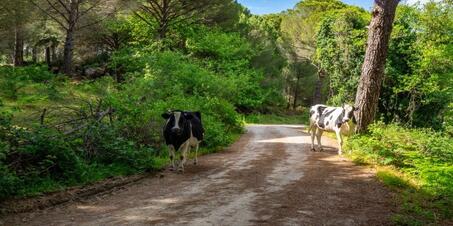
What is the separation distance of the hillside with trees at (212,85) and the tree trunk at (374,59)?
37mm

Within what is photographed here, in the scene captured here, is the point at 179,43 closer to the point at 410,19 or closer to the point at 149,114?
the point at 410,19

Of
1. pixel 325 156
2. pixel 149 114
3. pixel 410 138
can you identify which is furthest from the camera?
pixel 325 156

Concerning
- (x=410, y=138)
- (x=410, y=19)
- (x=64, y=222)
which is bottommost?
(x=64, y=222)

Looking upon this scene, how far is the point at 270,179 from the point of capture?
1073cm

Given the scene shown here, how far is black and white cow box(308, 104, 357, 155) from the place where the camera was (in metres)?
15.6

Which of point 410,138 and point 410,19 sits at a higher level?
point 410,19

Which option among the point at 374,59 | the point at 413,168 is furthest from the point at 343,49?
the point at 413,168

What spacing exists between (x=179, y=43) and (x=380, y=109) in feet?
82.0

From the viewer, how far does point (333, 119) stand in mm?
16250

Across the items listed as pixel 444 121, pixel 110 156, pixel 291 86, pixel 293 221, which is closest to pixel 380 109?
pixel 444 121

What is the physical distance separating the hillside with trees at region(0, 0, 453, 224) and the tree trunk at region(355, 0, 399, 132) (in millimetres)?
37

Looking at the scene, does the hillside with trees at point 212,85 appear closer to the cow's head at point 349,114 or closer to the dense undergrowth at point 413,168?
the dense undergrowth at point 413,168

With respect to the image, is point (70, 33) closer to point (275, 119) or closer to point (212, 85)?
point (212, 85)

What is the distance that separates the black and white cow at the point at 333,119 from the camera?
51.1ft
